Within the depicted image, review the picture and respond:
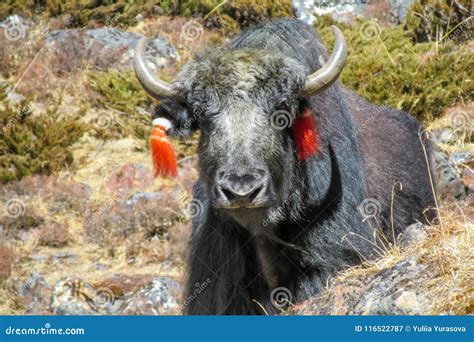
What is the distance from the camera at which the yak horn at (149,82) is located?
21.6ft

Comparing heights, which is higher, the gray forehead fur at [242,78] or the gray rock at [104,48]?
the gray forehead fur at [242,78]

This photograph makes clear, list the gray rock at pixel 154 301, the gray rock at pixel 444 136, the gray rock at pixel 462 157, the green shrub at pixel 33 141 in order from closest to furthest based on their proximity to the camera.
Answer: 1. the gray rock at pixel 154 301
2. the gray rock at pixel 462 157
3. the gray rock at pixel 444 136
4. the green shrub at pixel 33 141

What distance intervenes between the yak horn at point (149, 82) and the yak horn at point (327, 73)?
39.6 inches

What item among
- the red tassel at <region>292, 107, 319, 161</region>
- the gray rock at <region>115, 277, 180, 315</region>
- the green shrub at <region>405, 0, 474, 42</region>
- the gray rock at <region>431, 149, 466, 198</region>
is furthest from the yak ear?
the green shrub at <region>405, 0, 474, 42</region>

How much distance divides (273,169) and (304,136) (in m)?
0.46

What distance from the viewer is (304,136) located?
634 cm

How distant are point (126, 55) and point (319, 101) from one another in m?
10.1

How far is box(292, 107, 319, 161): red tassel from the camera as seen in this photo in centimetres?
634

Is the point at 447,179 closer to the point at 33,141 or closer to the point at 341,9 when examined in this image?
the point at 33,141

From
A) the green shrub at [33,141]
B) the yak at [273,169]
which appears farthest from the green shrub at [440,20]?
the yak at [273,169]

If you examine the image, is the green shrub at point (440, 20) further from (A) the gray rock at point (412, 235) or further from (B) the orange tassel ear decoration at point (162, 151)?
(B) the orange tassel ear decoration at point (162, 151)

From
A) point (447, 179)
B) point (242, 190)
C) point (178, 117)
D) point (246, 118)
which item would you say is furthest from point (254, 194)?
point (447, 179)

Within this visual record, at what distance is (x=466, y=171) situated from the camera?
10.4 metres

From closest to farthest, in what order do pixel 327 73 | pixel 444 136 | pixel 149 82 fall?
1. pixel 327 73
2. pixel 149 82
3. pixel 444 136
